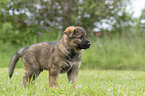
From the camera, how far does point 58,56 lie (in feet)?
13.8

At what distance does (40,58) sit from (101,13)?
9.60 m

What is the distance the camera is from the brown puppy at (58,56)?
4.14 meters

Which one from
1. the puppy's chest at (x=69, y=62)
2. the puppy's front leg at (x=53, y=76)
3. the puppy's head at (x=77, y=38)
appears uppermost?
the puppy's head at (x=77, y=38)

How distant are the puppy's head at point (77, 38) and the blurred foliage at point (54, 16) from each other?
8.50 metres

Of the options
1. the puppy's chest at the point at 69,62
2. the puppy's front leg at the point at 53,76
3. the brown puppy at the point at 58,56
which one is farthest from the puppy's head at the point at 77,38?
the puppy's front leg at the point at 53,76

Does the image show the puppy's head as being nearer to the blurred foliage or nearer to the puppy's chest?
the puppy's chest

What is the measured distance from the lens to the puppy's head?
417cm

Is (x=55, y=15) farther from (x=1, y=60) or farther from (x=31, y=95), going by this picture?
(x=31, y=95)

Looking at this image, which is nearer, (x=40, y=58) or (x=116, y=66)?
(x=40, y=58)

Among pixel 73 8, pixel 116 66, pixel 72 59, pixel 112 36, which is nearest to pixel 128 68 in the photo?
pixel 116 66

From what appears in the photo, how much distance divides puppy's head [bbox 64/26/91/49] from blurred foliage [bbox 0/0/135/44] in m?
8.50

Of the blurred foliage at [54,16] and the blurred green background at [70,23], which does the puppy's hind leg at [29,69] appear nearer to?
the blurred green background at [70,23]

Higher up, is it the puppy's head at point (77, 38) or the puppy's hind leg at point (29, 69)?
the puppy's head at point (77, 38)

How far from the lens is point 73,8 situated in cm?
1366
